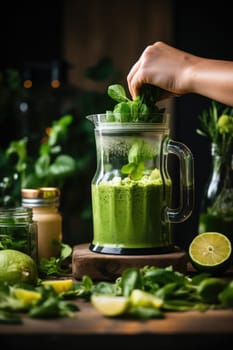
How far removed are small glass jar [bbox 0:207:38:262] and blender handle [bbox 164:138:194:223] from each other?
30 centimetres

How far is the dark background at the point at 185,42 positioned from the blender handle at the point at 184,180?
1.28m

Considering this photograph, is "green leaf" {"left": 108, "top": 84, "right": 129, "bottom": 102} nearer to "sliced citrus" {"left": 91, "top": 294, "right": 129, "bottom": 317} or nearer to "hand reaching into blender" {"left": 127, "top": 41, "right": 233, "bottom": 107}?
"hand reaching into blender" {"left": 127, "top": 41, "right": 233, "bottom": 107}

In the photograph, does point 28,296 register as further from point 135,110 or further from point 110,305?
point 135,110

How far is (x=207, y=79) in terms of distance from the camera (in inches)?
59.7

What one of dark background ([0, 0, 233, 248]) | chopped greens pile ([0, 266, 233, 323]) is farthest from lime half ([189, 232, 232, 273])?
dark background ([0, 0, 233, 248])

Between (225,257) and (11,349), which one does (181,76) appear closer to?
(225,257)

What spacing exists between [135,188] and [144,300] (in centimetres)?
37

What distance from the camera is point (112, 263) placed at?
150cm

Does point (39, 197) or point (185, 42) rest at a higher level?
point (185, 42)

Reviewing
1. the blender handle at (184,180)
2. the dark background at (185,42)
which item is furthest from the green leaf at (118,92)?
the dark background at (185,42)

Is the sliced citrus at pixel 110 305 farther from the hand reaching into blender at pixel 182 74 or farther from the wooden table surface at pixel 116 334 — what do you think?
the hand reaching into blender at pixel 182 74

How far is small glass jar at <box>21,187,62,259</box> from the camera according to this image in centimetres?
172

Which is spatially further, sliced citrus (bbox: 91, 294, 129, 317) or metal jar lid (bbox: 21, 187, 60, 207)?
metal jar lid (bbox: 21, 187, 60, 207)

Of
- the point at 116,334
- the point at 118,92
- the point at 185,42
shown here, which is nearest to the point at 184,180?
the point at 118,92
